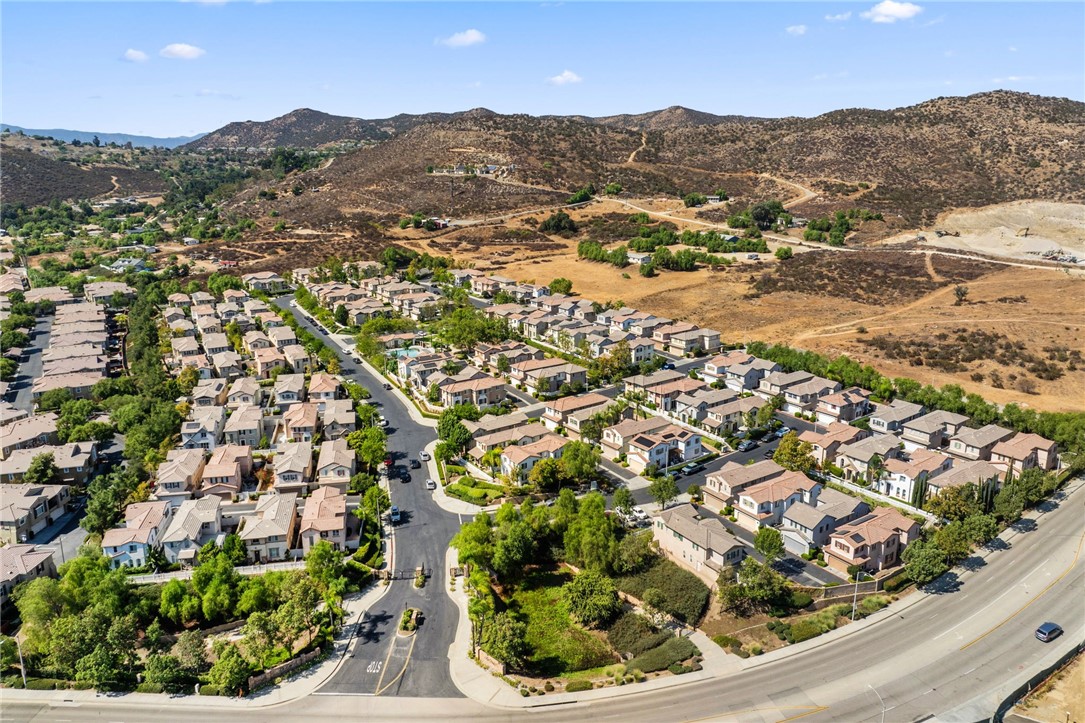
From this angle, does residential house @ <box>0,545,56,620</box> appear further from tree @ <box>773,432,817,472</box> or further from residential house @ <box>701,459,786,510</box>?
tree @ <box>773,432,817,472</box>

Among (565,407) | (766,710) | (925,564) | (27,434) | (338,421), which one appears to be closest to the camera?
(766,710)

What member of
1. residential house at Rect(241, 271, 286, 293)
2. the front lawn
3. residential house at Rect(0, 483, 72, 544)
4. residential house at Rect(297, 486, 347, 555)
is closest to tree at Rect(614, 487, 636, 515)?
the front lawn

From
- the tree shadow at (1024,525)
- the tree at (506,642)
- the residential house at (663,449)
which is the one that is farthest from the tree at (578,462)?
the tree shadow at (1024,525)

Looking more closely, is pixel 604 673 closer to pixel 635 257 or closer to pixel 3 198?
pixel 635 257

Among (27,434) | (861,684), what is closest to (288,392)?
(27,434)

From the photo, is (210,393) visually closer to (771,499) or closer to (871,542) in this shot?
(771,499)

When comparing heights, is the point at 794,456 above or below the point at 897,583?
above

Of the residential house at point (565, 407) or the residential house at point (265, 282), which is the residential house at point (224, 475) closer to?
the residential house at point (565, 407)

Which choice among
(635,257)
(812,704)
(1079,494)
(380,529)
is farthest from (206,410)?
(635,257)
